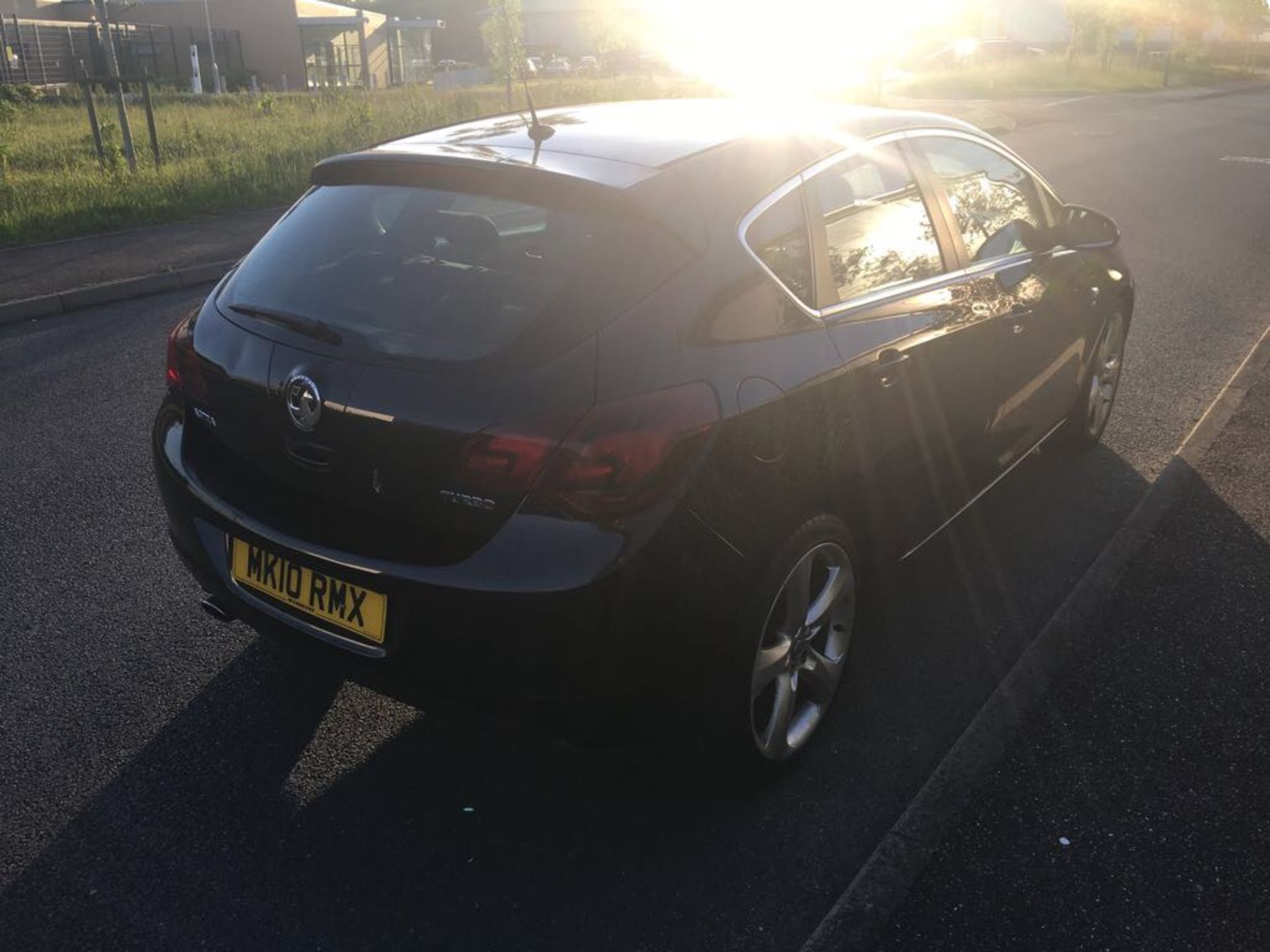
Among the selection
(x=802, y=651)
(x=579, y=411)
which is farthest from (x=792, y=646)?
(x=579, y=411)

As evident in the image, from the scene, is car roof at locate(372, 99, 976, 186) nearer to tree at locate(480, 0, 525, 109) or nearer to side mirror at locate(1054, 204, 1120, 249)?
side mirror at locate(1054, 204, 1120, 249)

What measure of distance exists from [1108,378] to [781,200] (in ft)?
10.0

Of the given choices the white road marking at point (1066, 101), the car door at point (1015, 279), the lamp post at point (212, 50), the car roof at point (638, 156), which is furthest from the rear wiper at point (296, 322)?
the lamp post at point (212, 50)

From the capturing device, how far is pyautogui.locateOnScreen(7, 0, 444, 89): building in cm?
5606

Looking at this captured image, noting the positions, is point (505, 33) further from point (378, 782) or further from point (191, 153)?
point (378, 782)

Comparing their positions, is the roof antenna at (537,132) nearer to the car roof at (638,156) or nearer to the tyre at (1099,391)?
the car roof at (638,156)

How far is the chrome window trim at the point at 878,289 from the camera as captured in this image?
3.00m

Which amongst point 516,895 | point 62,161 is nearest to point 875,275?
point 516,895

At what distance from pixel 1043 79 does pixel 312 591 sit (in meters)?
45.9

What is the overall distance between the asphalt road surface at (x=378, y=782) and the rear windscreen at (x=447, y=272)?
0.91m

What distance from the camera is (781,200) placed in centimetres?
315

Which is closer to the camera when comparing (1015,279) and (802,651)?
(802,651)

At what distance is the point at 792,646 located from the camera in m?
3.05

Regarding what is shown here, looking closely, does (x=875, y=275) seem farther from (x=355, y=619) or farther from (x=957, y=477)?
(x=355, y=619)
